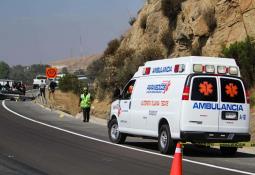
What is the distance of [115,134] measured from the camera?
64.7 feet

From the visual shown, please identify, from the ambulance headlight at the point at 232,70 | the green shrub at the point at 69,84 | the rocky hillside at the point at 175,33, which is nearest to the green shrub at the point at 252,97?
the rocky hillside at the point at 175,33

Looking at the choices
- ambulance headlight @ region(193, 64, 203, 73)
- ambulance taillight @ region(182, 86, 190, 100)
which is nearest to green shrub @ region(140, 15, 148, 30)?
ambulance headlight @ region(193, 64, 203, 73)

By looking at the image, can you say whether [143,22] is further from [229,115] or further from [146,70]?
[229,115]

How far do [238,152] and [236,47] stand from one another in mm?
11523

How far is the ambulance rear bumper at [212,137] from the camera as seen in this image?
15.8 m

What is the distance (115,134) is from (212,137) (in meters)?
4.45

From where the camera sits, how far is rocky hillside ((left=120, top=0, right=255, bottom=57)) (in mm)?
32250

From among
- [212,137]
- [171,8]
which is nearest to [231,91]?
[212,137]

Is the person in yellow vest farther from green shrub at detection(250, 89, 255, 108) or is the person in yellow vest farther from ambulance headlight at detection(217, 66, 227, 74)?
ambulance headlight at detection(217, 66, 227, 74)

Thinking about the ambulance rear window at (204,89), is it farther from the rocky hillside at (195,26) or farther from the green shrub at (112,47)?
the green shrub at (112,47)

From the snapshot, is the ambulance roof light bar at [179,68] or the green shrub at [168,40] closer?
the ambulance roof light bar at [179,68]

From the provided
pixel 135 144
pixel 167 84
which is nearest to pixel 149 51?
pixel 135 144

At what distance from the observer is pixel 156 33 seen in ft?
140

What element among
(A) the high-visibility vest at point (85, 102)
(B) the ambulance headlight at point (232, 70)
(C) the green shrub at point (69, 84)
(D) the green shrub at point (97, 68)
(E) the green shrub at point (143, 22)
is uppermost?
(E) the green shrub at point (143, 22)
